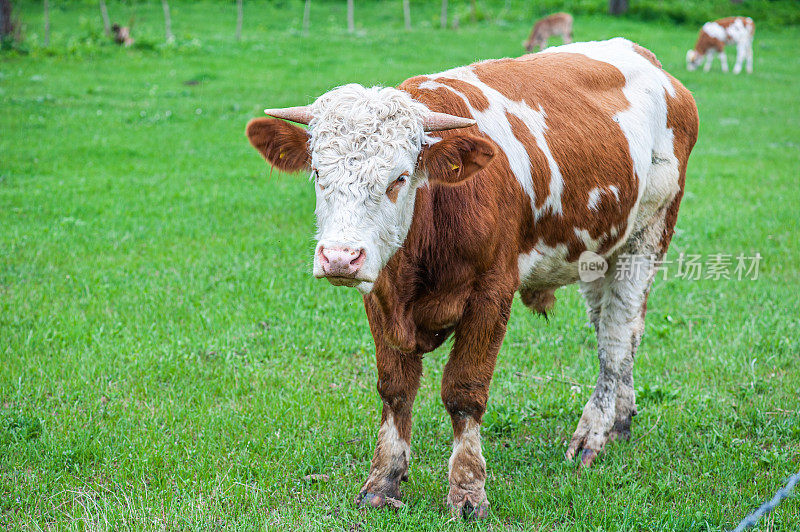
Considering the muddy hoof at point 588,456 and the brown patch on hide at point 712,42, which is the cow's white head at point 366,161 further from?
the brown patch on hide at point 712,42

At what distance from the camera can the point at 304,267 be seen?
7.47 m

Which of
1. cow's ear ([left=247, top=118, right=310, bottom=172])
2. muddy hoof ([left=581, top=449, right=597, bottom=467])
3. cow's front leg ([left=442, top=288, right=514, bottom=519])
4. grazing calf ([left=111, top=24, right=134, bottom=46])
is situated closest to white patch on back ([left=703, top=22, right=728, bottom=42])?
grazing calf ([left=111, top=24, right=134, bottom=46])

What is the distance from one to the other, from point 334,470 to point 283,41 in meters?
21.8

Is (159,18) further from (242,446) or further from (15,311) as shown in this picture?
(242,446)

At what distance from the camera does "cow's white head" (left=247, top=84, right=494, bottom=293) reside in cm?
304

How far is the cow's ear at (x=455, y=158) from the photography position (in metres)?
3.27

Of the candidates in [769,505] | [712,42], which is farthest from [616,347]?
[712,42]

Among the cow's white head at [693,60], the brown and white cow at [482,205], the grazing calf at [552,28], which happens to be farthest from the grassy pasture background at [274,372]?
the grazing calf at [552,28]

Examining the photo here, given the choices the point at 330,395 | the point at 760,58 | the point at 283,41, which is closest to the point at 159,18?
the point at 283,41


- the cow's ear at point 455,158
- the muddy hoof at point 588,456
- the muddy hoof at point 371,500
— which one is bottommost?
the muddy hoof at point 588,456

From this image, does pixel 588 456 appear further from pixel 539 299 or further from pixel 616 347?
pixel 539 299

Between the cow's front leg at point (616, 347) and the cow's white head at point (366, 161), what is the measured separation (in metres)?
1.99

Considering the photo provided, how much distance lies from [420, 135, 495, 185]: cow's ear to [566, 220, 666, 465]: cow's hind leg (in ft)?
6.56

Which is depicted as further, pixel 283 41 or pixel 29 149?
pixel 283 41
